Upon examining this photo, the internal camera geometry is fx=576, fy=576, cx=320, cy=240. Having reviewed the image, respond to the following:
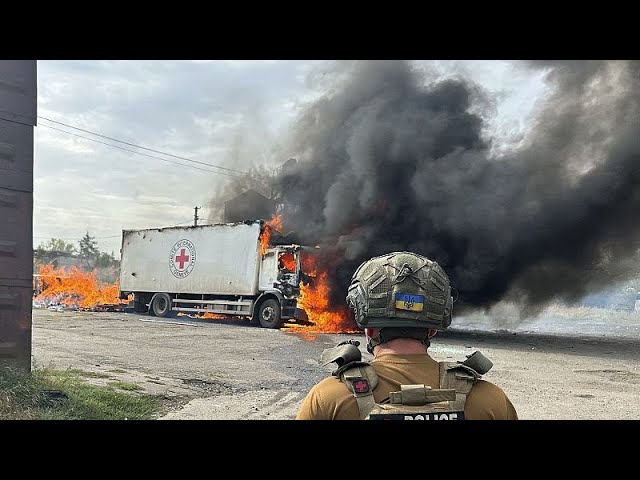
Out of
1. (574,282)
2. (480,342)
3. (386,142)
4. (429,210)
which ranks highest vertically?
(386,142)

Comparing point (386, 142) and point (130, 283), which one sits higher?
point (386, 142)

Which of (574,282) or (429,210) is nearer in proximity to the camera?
(429,210)

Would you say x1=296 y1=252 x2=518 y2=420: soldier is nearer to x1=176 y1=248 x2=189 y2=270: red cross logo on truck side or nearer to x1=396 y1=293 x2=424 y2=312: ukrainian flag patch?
x1=396 y1=293 x2=424 y2=312: ukrainian flag patch

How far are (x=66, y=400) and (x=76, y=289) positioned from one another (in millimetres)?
18929

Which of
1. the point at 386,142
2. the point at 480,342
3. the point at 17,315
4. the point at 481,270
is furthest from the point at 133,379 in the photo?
the point at 386,142

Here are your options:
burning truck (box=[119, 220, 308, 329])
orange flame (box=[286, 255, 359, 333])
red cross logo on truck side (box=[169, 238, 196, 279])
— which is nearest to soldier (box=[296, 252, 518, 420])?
burning truck (box=[119, 220, 308, 329])

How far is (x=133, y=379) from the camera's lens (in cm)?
748

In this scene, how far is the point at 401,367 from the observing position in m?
1.83

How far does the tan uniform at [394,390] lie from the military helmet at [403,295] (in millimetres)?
133

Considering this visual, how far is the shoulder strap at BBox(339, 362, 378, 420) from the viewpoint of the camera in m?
1.72

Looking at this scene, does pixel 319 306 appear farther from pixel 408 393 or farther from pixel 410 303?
pixel 408 393

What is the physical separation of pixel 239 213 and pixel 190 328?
41.2 feet

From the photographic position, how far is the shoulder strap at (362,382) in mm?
1722
